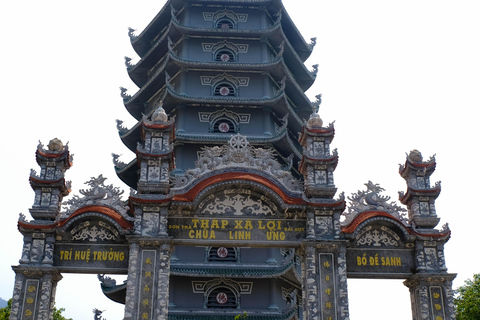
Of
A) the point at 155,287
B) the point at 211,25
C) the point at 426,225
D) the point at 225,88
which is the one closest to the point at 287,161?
the point at 225,88

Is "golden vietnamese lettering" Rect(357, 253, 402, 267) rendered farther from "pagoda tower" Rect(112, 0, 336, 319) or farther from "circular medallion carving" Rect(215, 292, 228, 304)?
"circular medallion carving" Rect(215, 292, 228, 304)

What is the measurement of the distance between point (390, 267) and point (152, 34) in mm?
19830

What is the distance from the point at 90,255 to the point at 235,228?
417 cm

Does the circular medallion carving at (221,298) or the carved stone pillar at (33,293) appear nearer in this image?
the carved stone pillar at (33,293)

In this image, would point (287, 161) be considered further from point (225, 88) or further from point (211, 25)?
point (211, 25)

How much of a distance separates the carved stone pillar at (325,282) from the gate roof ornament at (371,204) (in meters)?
1.27

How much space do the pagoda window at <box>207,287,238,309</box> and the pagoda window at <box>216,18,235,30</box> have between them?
1350 cm

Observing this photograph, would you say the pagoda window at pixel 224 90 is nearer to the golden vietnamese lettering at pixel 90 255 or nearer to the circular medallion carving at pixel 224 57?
the circular medallion carving at pixel 224 57

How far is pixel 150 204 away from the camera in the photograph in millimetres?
16344

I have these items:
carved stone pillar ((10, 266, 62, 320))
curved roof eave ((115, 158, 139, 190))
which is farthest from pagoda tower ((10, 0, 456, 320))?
curved roof eave ((115, 158, 139, 190))

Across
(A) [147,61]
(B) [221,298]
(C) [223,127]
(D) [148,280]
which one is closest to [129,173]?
(C) [223,127]

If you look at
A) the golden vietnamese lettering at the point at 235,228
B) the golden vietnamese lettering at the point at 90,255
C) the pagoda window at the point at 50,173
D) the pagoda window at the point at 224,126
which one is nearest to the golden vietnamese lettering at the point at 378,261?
the golden vietnamese lettering at the point at 235,228

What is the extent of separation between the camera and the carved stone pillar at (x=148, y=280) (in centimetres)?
1512

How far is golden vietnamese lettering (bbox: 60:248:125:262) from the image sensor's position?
16016mm
